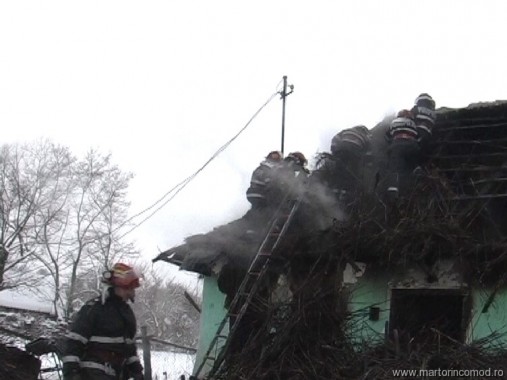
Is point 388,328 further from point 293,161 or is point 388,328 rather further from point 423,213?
point 293,161

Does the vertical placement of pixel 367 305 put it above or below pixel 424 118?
below

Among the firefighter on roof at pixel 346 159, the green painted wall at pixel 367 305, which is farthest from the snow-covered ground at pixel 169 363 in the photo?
the green painted wall at pixel 367 305

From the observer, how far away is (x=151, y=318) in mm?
43562

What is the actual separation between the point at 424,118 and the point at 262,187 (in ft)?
8.75

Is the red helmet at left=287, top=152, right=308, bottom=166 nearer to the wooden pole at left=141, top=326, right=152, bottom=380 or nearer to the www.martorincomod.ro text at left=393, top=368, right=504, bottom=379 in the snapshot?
the wooden pole at left=141, top=326, right=152, bottom=380

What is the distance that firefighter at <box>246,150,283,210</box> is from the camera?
9617mm

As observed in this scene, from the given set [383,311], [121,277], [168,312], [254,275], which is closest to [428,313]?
[383,311]

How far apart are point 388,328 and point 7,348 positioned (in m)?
4.59

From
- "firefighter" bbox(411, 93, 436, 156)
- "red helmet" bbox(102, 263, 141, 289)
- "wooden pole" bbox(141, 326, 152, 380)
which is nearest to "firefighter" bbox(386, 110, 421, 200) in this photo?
"firefighter" bbox(411, 93, 436, 156)

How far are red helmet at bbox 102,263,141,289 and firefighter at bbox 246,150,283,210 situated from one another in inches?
156

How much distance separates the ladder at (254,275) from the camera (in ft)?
25.2

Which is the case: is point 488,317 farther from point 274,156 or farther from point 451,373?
point 274,156

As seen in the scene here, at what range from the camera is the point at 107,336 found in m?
5.68

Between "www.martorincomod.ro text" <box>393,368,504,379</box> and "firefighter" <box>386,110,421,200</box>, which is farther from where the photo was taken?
"firefighter" <box>386,110,421,200</box>
